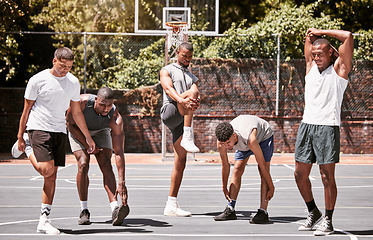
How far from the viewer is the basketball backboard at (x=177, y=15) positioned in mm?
18734

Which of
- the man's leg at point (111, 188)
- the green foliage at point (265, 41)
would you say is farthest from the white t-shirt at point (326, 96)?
the green foliage at point (265, 41)

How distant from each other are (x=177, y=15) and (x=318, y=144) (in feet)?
41.0

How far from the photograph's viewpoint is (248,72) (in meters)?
20.6

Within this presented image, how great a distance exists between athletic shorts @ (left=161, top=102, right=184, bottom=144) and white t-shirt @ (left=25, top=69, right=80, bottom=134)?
5.26 feet

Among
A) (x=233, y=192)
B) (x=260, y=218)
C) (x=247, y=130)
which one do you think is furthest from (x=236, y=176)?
(x=247, y=130)

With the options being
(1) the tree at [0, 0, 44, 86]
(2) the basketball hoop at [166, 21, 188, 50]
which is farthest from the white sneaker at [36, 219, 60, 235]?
(1) the tree at [0, 0, 44, 86]

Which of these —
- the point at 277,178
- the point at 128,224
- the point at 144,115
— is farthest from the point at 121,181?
the point at 144,115

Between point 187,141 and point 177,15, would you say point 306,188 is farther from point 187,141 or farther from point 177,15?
point 177,15

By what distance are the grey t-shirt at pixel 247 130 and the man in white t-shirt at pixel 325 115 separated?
659 mm

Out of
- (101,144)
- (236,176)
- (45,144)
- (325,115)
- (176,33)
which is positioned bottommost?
(236,176)

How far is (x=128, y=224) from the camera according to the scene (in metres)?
7.49

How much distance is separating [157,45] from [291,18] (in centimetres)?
469

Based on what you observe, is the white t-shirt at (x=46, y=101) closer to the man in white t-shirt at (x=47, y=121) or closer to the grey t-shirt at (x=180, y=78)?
the man in white t-shirt at (x=47, y=121)

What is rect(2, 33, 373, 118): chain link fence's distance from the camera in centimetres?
2047
